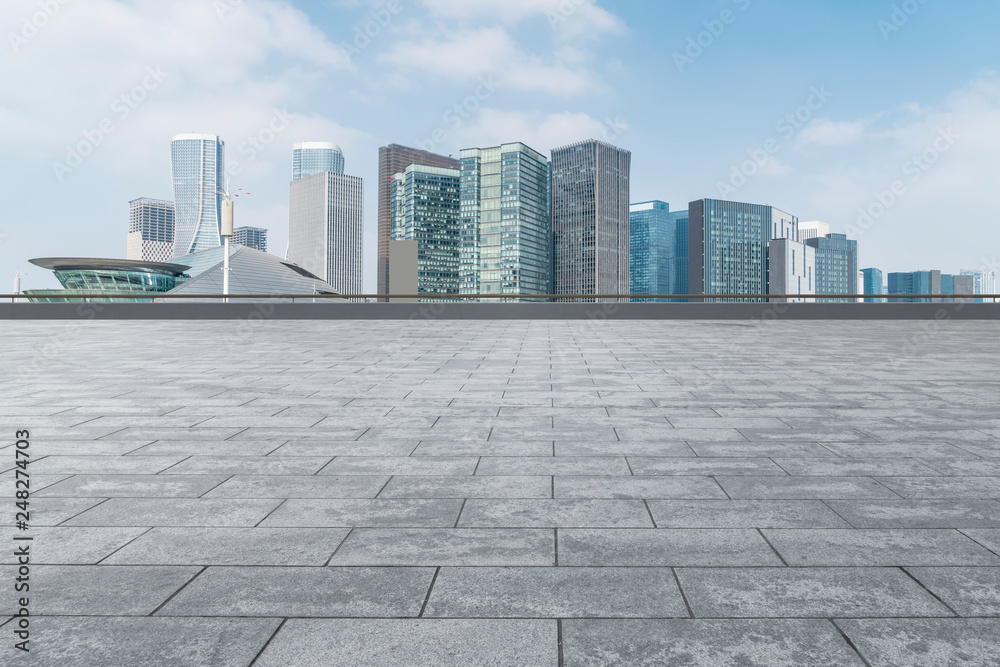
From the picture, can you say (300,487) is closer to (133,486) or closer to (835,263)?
(133,486)

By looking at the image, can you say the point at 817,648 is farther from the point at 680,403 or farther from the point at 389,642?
the point at 680,403

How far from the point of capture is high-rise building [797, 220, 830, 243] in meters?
180

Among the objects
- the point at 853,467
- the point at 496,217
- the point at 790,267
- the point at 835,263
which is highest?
the point at 496,217

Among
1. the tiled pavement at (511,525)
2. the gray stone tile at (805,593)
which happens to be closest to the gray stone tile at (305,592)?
the tiled pavement at (511,525)

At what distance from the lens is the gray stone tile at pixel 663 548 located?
2.85m

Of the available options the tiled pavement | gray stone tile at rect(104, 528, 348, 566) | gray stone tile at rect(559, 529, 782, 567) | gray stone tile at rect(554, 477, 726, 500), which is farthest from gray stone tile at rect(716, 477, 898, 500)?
gray stone tile at rect(104, 528, 348, 566)

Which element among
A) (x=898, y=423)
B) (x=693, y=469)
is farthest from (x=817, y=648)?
(x=898, y=423)

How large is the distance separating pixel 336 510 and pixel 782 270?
16051cm

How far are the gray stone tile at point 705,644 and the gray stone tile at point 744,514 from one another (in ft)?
3.33

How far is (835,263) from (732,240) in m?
28.4

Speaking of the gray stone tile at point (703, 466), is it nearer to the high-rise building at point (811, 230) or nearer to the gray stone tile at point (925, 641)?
the gray stone tile at point (925, 641)

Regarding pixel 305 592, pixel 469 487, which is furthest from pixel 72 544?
pixel 469 487

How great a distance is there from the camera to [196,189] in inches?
7121

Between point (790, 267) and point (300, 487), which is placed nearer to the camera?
point (300, 487)
